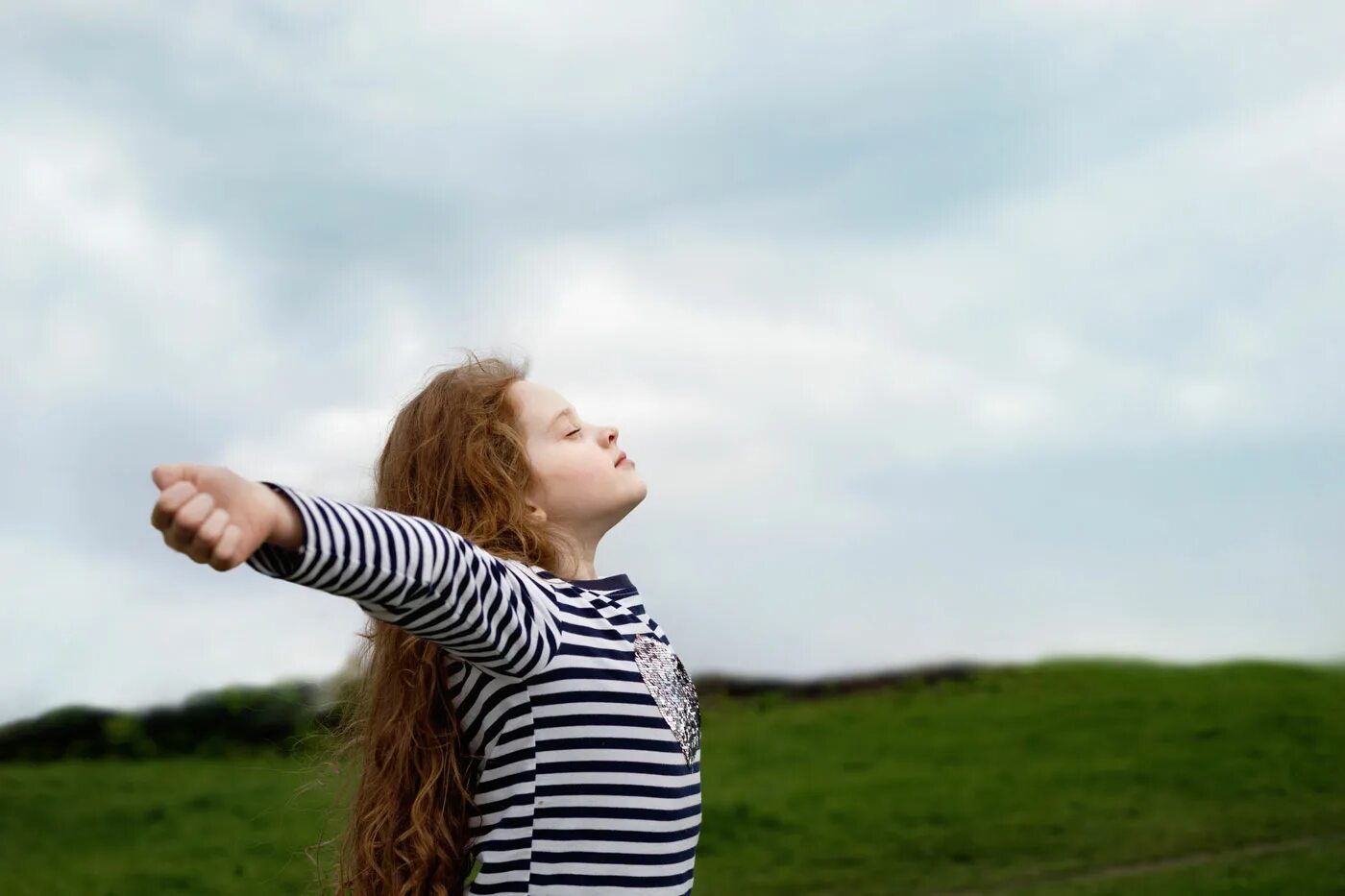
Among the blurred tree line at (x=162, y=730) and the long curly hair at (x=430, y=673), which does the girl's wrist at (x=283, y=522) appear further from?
the blurred tree line at (x=162, y=730)

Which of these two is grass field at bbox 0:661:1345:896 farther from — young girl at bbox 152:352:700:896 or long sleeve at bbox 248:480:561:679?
long sleeve at bbox 248:480:561:679

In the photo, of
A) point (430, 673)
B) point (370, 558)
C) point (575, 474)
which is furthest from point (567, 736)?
point (370, 558)

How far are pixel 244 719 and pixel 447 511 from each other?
7088 mm

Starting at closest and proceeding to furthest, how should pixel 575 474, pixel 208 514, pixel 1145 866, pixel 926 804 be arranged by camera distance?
pixel 208 514 < pixel 575 474 < pixel 1145 866 < pixel 926 804

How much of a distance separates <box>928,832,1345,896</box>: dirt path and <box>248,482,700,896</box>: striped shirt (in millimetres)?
4629

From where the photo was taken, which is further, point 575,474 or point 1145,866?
point 1145,866

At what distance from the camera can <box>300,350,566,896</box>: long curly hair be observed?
2.42 metres

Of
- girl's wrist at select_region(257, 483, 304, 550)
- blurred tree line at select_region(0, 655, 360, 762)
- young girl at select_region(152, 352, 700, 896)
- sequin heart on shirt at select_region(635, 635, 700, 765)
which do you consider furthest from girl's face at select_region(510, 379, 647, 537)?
blurred tree line at select_region(0, 655, 360, 762)

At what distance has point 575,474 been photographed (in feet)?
8.22

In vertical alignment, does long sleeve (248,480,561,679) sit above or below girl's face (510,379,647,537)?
below

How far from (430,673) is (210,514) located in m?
1.00

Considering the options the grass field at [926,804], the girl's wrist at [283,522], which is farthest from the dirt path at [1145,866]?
the girl's wrist at [283,522]

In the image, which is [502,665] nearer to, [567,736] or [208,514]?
[567,736]

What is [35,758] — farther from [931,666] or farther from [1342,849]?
[1342,849]
